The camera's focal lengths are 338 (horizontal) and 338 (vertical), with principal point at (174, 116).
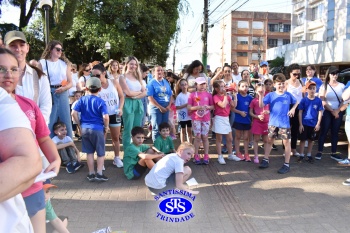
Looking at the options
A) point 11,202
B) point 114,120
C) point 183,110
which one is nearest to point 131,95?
point 114,120

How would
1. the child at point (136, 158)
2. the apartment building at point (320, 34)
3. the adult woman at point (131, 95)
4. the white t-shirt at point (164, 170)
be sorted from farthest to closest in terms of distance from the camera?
the apartment building at point (320, 34), the adult woman at point (131, 95), the child at point (136, 158), the white t-shirt at point (164, 170)

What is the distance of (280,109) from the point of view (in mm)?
6059

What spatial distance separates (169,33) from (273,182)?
21.5 m

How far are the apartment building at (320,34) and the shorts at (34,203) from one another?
76.1 feet

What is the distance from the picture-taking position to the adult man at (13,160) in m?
1.23

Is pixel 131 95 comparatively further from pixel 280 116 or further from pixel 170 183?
pixel 280 116

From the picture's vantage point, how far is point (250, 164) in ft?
21.5

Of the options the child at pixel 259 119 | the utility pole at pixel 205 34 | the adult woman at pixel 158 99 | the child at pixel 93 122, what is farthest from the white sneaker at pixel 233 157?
the utility pole at pixel 205 34

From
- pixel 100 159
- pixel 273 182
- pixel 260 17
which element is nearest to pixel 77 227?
pixel 100 159

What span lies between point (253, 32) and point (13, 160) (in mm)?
72463

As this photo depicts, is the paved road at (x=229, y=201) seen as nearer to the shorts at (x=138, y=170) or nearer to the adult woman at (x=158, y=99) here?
the shorts at (x=138, y=170)

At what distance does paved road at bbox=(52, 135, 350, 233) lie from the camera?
389 centimetres

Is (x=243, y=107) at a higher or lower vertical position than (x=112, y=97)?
lower

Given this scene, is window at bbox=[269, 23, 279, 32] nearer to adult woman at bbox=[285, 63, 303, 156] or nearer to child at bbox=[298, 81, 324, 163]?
adult woman at bbox=[285, 63, 303, 156]
